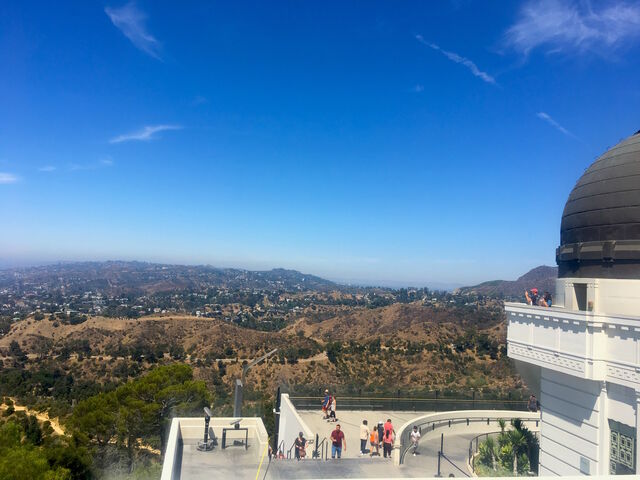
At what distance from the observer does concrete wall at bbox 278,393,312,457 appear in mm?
15054

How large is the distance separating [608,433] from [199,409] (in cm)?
1850

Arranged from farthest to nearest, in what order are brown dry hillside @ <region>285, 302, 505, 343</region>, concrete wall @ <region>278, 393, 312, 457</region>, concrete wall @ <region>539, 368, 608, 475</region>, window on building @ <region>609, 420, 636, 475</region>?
brown dry hillside @ <region>285, 302, 505, 343</region> < concrete wall @ <region>278, 393, 312, 457</region> < concrete wall @ <region>539, 368, 608, 475</region> < window on building @ <region>609, 420, 636, 475</region>

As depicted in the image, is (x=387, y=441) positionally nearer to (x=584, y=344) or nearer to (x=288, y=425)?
(x=584, y=344)

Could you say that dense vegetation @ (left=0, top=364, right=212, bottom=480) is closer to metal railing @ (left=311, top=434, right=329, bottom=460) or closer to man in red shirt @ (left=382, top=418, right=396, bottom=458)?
metal railing @ (left=311, top=434, right=329, bottom=460)

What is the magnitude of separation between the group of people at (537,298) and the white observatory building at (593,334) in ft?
0.57

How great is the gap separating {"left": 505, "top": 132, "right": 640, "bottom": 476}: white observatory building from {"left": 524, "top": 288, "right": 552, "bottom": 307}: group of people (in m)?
0.17

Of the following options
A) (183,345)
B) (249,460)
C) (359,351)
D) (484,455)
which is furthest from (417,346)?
(249,460)

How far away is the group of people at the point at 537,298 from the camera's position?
36.8ft

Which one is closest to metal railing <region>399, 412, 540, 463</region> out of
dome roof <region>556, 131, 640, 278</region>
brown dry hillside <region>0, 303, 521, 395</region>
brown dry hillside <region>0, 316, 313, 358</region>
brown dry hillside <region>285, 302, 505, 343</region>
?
dome roof <region>556, 131, 640, 278</region>

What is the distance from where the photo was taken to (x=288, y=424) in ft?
56.8

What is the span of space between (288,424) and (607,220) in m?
12.4

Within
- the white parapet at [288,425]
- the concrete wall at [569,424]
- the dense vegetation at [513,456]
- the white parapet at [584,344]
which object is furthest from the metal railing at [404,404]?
the white parapet at [584,344]

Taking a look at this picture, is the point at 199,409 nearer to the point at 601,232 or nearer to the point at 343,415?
the point at 343,415

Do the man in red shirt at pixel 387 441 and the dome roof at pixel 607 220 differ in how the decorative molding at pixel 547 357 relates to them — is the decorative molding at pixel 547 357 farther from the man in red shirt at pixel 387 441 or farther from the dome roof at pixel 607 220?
the man in red shirt at pixel 387 441
